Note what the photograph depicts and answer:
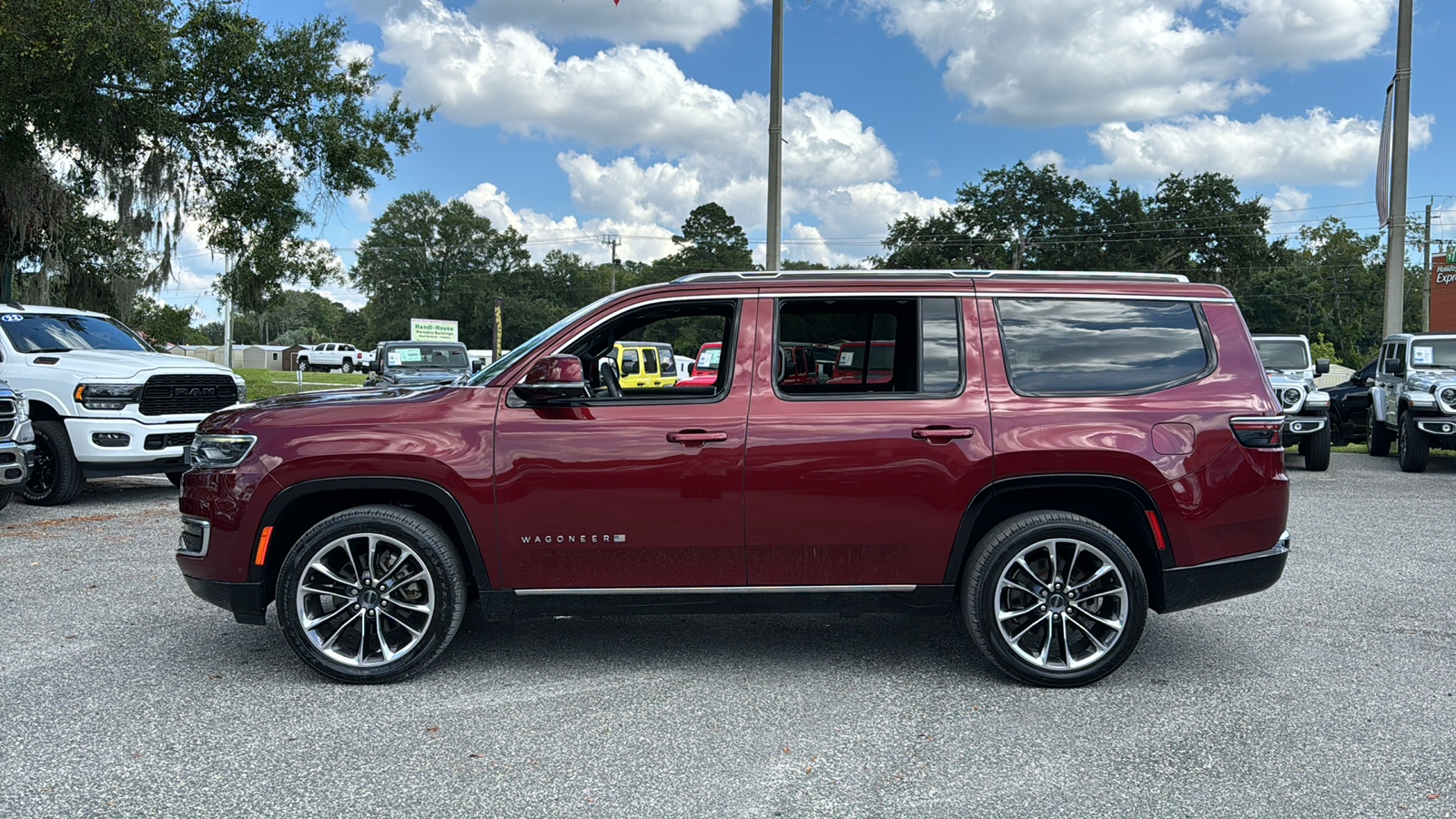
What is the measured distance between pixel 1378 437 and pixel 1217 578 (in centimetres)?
1299

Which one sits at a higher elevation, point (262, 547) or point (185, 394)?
point (185, 394)

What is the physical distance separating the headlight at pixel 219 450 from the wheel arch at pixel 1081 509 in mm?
→ 3180

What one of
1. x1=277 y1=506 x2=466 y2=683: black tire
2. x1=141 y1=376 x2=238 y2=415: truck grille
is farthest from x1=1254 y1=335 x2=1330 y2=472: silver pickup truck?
x1=141 y1=376 x2=238 y2=415: truck grille

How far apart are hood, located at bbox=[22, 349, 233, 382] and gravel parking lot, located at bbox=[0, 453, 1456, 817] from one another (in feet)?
13.8

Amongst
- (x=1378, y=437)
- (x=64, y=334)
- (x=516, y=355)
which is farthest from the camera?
(x=1378, y=437)

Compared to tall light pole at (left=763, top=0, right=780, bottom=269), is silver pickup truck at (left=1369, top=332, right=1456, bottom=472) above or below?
below

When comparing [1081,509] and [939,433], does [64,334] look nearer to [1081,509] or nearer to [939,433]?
[939,433]

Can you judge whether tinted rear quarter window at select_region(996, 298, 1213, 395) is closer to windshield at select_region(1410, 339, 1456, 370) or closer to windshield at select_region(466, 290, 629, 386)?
windshield at select_region(466, 290, 629, 386)

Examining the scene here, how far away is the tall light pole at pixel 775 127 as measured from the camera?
14.9m

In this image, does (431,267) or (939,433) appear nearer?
(939,433)

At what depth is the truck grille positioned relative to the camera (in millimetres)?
9961

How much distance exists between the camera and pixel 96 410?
31.8ft

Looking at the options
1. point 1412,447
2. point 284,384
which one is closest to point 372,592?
point 1412,447

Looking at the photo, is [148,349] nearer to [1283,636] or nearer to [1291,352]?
[1283,636]
